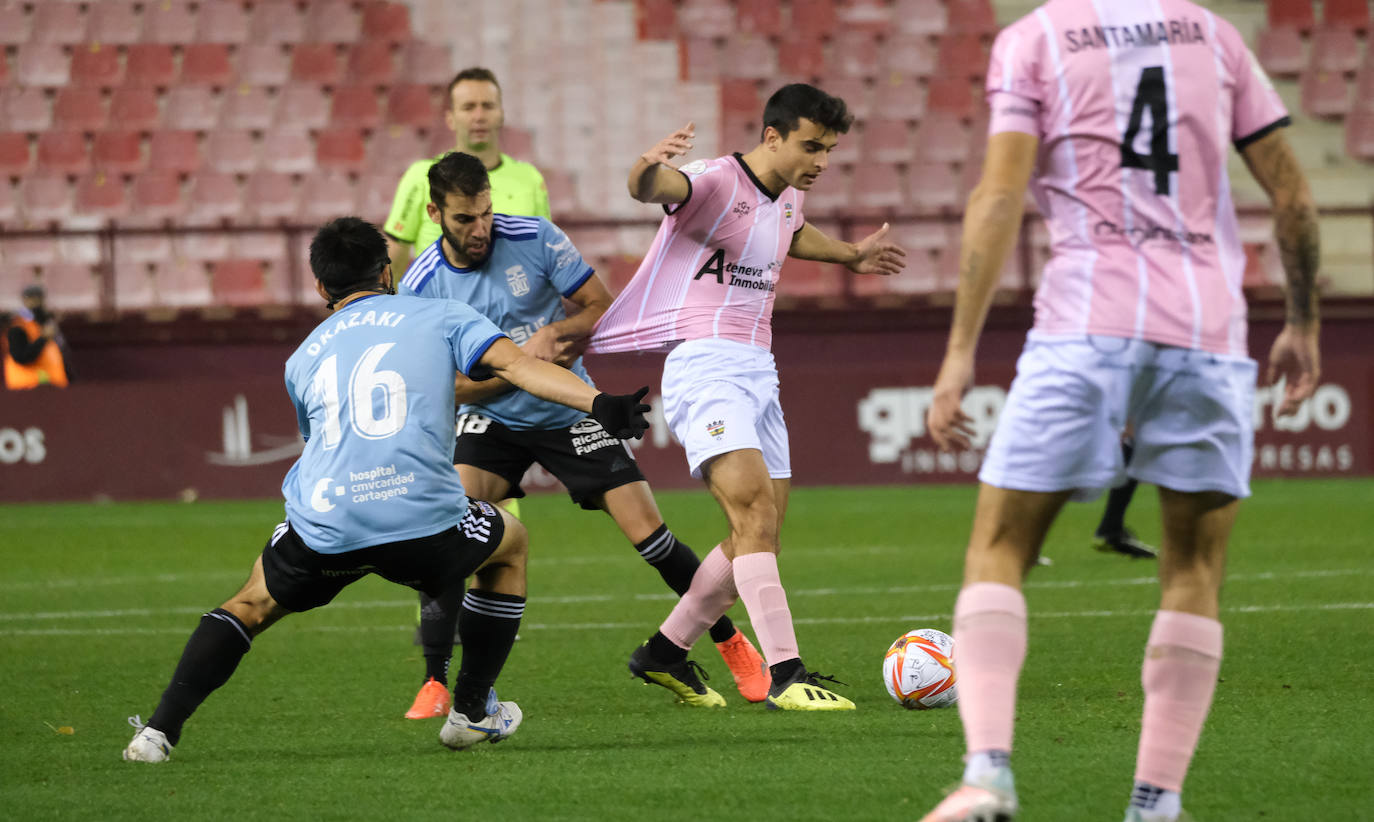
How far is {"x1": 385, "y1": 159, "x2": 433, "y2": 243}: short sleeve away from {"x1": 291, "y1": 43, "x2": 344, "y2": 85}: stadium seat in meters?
11.7

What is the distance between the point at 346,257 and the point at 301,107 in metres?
13.7

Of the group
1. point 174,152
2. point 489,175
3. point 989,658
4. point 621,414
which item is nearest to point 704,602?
point 621,414

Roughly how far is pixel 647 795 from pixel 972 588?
110 centimetres

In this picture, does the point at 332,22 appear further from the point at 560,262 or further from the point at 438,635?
the point at 438,635

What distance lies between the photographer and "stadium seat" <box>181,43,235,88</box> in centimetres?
1781

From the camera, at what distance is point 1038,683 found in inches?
217

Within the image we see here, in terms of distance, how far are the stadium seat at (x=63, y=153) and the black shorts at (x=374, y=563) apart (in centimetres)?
1411

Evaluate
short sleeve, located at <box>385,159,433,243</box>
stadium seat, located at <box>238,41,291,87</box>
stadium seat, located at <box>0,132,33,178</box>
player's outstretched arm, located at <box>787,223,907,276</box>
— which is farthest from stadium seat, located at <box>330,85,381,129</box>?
player's outstretched arm, located at <box>787,223,907,276</box>

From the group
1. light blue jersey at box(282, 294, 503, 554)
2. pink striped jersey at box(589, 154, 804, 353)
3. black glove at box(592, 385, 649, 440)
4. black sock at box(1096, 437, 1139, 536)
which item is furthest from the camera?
black sock at box(1096, 437, 1139, 536)

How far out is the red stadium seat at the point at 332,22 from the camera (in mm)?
18094

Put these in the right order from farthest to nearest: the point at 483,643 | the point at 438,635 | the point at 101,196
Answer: the point at 101,196 < the point at 438,635 < the point at 483,643

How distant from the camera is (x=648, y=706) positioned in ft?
17.9

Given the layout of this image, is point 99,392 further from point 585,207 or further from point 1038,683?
point 1038,683

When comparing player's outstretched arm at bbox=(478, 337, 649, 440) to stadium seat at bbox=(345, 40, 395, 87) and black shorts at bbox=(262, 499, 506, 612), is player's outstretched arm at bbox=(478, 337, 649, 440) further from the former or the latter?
stadium seat at bbox=(345, 40, 395, 87)
